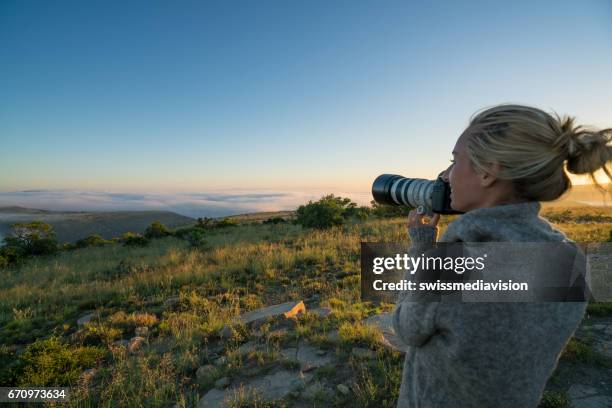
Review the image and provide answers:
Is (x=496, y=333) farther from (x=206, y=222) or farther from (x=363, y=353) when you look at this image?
(x=206, y=222)

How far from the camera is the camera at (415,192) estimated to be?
162 cm

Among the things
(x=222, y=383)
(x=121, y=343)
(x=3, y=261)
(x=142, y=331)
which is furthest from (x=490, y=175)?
(x=3, y=261)

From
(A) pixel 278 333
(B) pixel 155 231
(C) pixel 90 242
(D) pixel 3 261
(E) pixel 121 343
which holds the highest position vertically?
(A) pixel 278 333

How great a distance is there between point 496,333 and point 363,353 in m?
2.92

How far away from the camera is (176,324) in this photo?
5012 mm

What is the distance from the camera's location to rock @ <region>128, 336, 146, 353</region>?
4.38 metres

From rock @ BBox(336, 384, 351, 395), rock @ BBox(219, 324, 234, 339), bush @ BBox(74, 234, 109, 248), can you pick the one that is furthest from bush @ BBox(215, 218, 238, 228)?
rock @ BBox(336, 384, 351, 395)

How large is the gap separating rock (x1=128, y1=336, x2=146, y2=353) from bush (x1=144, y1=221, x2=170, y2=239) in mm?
15434

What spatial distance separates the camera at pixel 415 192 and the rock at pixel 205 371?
2729 millimetres

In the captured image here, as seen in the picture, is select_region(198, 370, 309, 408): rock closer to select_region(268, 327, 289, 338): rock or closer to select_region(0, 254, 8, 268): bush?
select_region(268, 327, 289, 338): rock

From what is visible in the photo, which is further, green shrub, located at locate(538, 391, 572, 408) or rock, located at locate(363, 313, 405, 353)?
rock, located at locate(363, 313, 405, 353)

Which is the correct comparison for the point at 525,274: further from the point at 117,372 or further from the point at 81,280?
the point at 81,280

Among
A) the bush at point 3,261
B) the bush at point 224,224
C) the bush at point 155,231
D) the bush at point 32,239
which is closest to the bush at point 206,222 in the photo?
the bush at point 224,224

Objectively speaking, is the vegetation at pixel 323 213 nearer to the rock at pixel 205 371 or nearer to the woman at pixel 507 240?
the rock at pixel 205 371
